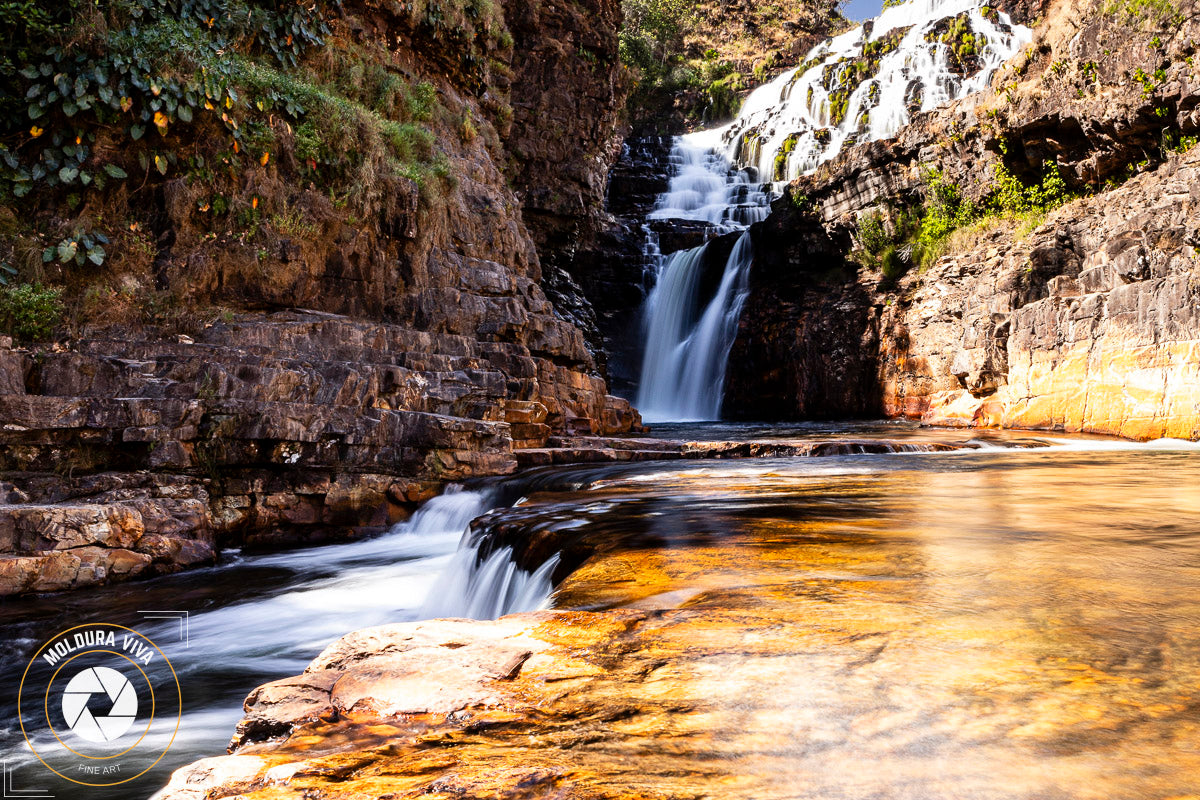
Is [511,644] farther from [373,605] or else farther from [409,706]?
[373,605]

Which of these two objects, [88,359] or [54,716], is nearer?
[54,716]

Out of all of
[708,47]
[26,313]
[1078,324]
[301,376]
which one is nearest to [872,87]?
[1078,324]

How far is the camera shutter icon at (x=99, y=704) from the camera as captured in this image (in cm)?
344

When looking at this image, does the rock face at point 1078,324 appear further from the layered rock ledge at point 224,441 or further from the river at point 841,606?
the layered rock ledge at point 224,441

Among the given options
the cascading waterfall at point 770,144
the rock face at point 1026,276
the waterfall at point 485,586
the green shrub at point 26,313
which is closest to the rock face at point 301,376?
the green shrub at point 26,313

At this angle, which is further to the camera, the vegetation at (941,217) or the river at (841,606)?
the vegetation at (941,217)

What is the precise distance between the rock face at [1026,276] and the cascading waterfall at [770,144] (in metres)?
1.19

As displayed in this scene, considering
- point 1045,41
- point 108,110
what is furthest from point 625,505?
point 1045,41

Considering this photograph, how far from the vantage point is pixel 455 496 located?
7445 mm

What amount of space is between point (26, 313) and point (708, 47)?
131 feet

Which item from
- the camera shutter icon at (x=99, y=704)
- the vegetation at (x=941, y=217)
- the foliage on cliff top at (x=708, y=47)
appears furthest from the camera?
the foliage on cliff top at (x=708, y=47)

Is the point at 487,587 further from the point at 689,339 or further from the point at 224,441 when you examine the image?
the point at 689,339

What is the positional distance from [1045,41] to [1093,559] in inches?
642

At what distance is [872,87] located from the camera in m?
25.1
